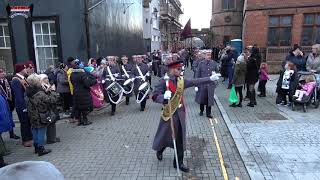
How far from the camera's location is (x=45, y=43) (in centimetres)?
1184

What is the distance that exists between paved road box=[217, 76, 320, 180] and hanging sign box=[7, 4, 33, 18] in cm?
724

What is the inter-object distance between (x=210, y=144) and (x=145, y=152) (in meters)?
1.47

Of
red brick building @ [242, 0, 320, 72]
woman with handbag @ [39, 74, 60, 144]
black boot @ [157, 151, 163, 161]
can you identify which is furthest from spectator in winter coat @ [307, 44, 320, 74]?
red brick building @ [242, 0, 320, 72]

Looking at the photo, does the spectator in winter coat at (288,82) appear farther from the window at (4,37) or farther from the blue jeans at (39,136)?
the window at (4,37)

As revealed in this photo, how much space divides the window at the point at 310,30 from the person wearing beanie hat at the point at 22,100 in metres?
18.1

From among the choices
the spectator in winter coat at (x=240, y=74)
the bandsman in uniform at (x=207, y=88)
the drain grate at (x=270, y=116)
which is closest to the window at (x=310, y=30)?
the spectator in winter coat at (x=240, y=74)

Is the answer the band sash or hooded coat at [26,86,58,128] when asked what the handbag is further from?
the band sash

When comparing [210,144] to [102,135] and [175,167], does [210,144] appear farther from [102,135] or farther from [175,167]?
[102,135]

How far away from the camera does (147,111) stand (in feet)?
34.3

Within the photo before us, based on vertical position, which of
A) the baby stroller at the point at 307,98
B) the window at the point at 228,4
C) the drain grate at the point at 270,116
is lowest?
the drain grate at the point at 270,116

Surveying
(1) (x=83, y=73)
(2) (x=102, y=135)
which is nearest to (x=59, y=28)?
(1) (x=83, y=73)

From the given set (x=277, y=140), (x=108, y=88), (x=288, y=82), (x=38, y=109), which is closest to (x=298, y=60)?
(x=288, y=82)

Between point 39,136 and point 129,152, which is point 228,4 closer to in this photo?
point 129,152

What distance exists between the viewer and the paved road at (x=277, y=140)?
538 centimetres
